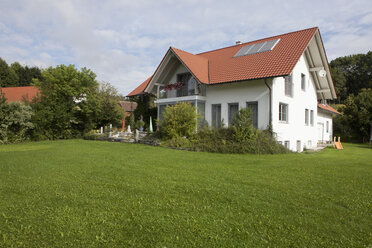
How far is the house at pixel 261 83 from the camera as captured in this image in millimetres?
16484

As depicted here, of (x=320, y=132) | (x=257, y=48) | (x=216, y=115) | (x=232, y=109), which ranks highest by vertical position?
(x=257, y=48)

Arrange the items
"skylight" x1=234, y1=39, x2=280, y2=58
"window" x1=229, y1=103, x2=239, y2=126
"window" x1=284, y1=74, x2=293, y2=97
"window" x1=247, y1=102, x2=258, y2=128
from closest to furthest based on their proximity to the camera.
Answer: "window" x1=247, y1=102, x2=258, y2=128 → "window" x1=284, y1=74, x2=293, y2=97 → "window" x1=229, y1=103, x2=239, y2=126 → "skylight" x1=234, y1=39, x2=280, y2=58

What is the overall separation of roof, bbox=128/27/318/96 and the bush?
12.6m

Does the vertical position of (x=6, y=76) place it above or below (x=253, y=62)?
above

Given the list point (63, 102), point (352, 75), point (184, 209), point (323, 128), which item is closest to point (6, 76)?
point (63, 102)

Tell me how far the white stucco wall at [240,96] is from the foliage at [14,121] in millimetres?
14172

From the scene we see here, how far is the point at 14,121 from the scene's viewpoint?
1956 centimetres

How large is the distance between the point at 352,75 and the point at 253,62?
5493 centimetres

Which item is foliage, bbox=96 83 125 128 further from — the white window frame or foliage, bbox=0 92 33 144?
the white window frame

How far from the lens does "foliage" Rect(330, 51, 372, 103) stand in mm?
57406

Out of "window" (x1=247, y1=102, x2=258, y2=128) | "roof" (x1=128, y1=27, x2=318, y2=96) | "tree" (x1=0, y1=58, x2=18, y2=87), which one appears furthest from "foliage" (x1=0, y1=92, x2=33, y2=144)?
"tree" (x1=0, y1=58, x2=18, y2=87)

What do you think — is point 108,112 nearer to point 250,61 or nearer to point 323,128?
point 250,61

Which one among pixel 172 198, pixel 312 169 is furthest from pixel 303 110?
pixel 172 198

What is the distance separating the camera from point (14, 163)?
934 centimetres
